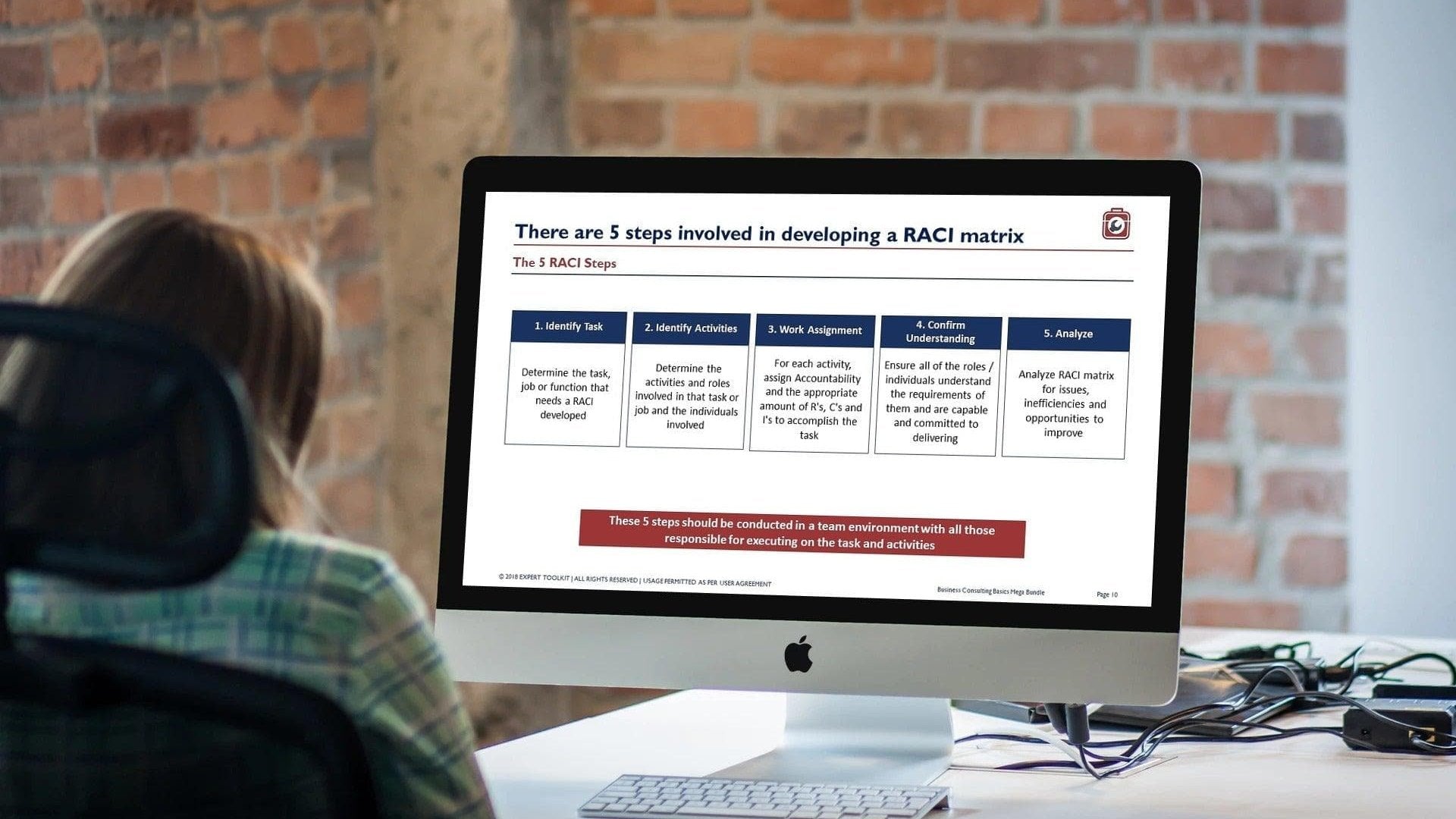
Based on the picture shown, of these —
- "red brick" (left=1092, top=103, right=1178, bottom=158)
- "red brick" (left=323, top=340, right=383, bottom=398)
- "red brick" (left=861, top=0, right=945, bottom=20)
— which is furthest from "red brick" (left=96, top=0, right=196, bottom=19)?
"red brick" (left=1092, top=103, right=1178, bottom=158)

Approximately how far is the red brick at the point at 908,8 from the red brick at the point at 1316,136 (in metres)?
0.49

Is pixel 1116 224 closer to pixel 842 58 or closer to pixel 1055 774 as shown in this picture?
pixel 1055 774

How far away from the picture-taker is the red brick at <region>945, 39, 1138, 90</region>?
197 cm

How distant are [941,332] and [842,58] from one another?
0.97m

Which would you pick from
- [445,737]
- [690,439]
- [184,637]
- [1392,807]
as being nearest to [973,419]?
[690,439]

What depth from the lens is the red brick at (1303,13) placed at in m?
1.95

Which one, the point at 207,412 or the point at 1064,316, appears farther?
the point at 1064,316

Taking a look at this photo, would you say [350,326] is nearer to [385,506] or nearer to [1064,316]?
[385,506]

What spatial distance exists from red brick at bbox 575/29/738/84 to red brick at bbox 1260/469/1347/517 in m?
0.90

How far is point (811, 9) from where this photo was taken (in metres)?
1.98

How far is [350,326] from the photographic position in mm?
1937

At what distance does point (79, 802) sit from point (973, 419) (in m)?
0.66

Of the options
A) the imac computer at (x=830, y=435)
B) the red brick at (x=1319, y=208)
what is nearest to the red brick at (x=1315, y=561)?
the red brick at (x=1319, y=208)

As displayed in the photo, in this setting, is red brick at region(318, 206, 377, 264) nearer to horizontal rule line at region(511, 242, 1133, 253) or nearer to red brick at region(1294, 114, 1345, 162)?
horizontal rule line at region(511, 242, 1133, 253)
